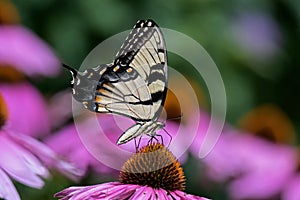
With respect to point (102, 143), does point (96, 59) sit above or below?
above

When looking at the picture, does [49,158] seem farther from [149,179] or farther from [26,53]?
[26,53]

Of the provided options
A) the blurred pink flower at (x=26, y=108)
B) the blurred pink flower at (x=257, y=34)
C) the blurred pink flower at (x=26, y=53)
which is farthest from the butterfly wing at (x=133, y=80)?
the blurred pink flower at (x=257, y=34)

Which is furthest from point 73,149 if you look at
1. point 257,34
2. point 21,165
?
point 257,34

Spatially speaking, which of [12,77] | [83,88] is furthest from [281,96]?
[83,88]

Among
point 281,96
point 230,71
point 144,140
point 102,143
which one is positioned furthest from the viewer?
point 281,96

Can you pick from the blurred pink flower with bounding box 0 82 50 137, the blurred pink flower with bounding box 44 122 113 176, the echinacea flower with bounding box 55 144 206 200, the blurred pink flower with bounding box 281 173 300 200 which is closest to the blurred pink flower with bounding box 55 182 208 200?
the echinacea flower with bounding box 55 144 206 200

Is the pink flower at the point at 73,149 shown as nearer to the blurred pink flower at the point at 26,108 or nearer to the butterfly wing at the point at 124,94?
the blurred pink flower at the point at 26,108

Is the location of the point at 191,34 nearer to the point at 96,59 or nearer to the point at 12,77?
the point at 96,59
